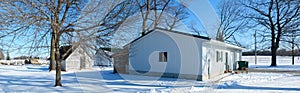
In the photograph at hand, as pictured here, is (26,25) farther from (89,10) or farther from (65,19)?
(89,10)

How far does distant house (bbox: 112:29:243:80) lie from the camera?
41.6ft

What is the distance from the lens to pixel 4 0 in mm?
7121

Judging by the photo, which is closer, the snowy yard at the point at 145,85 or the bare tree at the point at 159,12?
the snowy yard at the point at 145,85

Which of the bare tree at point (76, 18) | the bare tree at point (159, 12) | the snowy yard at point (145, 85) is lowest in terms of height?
the snowy yard at point (145, 85)

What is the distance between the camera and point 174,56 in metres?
13.6

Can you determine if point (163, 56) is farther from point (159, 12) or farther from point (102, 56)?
point (159, 12)

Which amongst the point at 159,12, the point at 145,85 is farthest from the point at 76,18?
the point at 159,12

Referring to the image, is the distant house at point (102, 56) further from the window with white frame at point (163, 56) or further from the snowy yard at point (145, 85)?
the window with white frame at point (163, 56)

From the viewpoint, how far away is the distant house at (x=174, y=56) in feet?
41.6

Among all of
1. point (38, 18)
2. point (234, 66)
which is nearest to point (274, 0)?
point (234, 66)

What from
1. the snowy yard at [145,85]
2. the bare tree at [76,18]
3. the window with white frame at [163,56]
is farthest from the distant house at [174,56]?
the bare tree at [76,18]

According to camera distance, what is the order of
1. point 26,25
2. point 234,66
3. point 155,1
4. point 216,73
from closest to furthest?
point 26,25 < point 216,73 < point 234,66 < point 155,1

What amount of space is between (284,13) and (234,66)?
10834 mm

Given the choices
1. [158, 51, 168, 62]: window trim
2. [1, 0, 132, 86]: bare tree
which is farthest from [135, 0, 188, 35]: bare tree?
[1, 0, 132, 86]: bare tree
